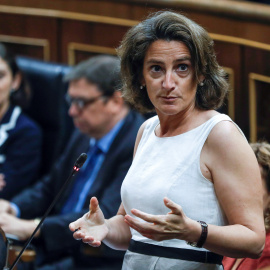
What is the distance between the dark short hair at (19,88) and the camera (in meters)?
3.25

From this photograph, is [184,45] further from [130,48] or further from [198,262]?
[198,262]

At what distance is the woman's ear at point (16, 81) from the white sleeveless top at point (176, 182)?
5.89ft

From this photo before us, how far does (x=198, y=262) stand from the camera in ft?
4.94

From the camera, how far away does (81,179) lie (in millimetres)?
2811

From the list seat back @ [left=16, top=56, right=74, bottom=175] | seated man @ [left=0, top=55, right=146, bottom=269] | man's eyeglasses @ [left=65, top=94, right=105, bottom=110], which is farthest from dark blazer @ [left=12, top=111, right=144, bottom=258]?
seat back @ [left=16, top=56, right=74, bottom=175]

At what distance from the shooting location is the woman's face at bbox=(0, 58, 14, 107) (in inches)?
127

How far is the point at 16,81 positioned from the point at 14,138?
11.6 inches

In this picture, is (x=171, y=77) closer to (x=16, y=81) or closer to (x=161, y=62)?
(x=161, y=62)

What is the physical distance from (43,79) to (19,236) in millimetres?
915

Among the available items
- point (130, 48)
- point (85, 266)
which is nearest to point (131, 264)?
point (130, 48)

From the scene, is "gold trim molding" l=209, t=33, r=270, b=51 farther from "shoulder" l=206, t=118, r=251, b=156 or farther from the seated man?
"shoulder" l=206, t=118, r=251, b=156

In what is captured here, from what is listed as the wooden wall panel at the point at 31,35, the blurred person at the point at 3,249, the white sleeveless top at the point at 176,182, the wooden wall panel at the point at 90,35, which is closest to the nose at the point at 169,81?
the white sleeveless top at the point at 176,182

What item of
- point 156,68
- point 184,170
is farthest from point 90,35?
point 184,170

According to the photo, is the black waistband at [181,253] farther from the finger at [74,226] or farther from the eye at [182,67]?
the eye at [182,67]
